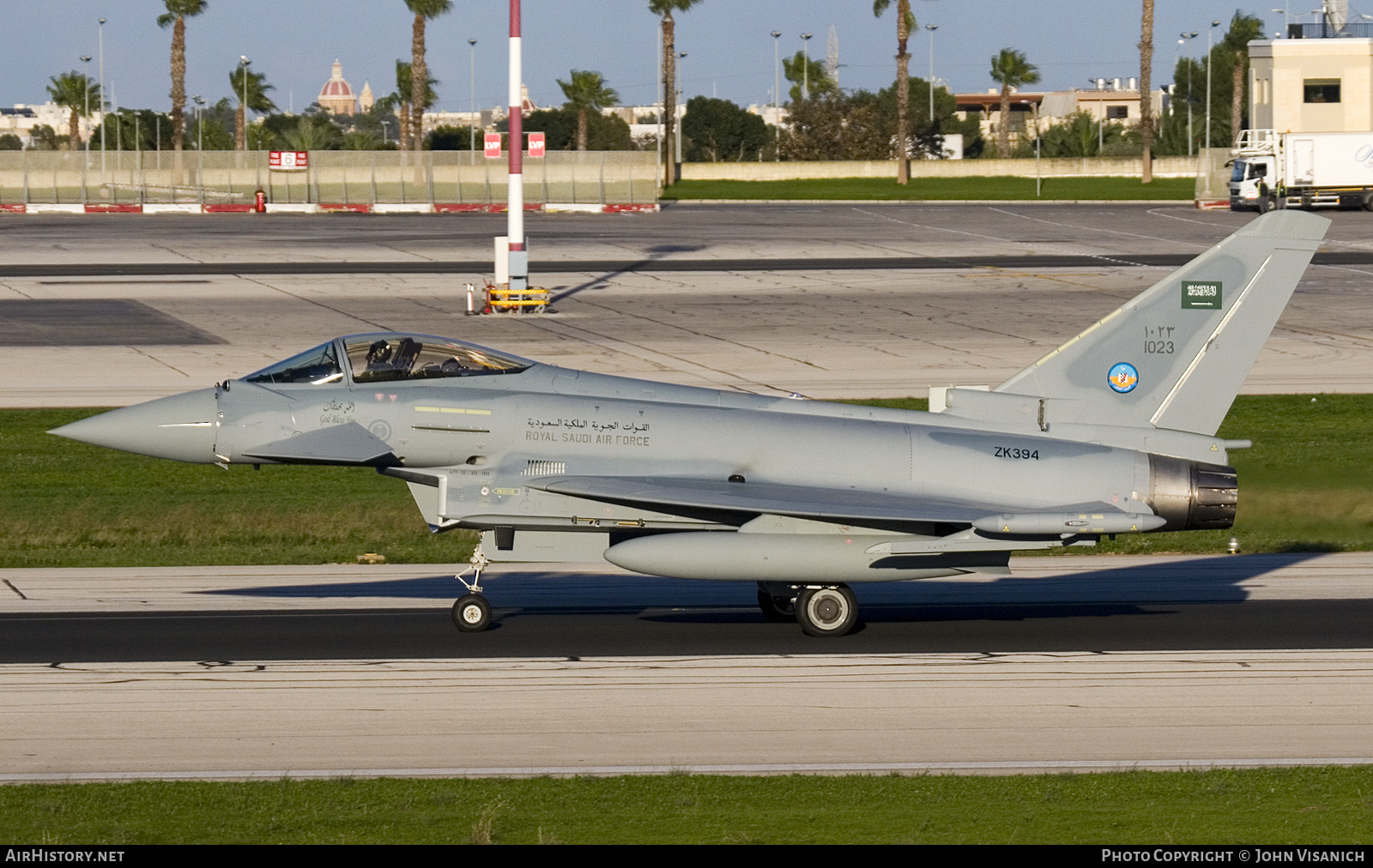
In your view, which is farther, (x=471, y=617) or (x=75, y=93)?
(x=75, y=93)

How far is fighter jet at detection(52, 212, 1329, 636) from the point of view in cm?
1541

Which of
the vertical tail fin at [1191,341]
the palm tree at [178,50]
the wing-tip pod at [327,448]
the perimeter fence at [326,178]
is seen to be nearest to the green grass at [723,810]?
the wing-tip pod at [327,448]

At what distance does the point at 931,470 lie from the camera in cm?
1619

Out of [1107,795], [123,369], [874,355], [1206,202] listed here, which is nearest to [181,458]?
[1107,795]

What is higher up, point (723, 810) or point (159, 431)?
point (159, 431)

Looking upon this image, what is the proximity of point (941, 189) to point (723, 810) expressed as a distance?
338ft

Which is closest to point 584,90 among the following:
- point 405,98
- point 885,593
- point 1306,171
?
point 405,98

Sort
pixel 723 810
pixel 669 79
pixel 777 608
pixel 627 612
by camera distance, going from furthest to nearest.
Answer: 1. pixel 669 79
2. pixel 627 612
3. pixel 777 608
4. pixel 723 810

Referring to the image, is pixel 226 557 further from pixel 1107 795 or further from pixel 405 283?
pixel 405 283

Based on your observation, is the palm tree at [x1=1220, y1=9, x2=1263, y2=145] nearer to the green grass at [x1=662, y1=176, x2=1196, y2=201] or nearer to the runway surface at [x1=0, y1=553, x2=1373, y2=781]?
the green grass at [x1=662, y1=176, x2=1196, y2=201]

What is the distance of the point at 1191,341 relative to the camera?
16719 mm

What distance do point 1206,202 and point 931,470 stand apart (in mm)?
75956

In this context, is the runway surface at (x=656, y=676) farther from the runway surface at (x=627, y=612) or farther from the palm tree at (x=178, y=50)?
the palm tree at (x=178, y=50)

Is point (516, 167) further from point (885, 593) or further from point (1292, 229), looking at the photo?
point (1292, 229)
